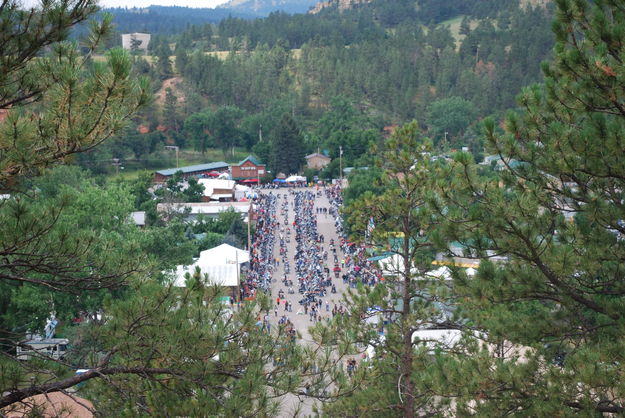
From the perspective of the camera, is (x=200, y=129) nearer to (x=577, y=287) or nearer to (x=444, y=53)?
(x=444, y=53)

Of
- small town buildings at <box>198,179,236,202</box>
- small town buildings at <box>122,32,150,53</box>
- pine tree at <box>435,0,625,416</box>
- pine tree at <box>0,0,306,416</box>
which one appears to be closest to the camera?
pine tree at <box>0,0,306,416</box>

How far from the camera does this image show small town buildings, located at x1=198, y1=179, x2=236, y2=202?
4678 cm

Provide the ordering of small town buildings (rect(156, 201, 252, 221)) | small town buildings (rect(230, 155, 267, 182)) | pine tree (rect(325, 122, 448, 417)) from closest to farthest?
pine tree (rect(325, 122, 448, 417)), small town buildings (rect(156, 201, 252, 221)), small town buildings (rect(230, 155, 267, 182))

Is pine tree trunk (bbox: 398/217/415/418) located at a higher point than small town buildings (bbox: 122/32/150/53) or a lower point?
higher

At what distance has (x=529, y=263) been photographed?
7.80 metres

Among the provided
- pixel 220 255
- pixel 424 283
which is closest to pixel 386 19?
pixel 220 255

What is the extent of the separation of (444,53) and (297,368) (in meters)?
82.2

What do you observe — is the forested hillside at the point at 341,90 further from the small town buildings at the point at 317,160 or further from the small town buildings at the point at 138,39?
the small town buildings at the point at 138,39

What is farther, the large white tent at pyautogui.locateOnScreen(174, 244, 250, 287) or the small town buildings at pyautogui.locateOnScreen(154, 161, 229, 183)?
the small town buildings at pyautogui.locateOnScreen(154, 161, 229, 183)

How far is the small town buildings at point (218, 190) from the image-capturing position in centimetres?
4678

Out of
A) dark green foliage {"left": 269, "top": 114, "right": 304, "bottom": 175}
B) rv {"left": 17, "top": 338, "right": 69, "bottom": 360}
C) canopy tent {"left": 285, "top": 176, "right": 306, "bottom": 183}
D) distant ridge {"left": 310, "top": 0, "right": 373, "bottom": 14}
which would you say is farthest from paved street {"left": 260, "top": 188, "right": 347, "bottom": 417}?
distant ridge {"left": 310, "top": 0, "right": 373, "bottom": 14}

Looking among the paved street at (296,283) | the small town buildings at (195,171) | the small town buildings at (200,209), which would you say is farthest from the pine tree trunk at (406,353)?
the small town buildings at (195,171)

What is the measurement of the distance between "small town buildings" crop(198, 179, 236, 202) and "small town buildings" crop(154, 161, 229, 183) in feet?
14.3

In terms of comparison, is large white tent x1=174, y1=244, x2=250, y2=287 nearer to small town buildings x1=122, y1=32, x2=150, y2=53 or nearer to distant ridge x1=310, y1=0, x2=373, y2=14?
small town buildings x1=122, y1=32, x2=150, y2=53
